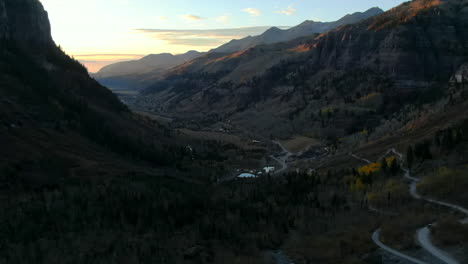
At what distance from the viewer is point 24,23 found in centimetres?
14100

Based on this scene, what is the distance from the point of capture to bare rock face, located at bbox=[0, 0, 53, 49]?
129m

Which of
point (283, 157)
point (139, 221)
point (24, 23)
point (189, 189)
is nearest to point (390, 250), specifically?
point (139, 221)

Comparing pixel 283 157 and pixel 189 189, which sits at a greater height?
pixel 189 189

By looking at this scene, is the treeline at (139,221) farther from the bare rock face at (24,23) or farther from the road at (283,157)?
the bare rock face at (24,23)

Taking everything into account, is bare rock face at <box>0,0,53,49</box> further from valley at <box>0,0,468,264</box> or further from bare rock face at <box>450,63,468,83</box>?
bare rock face at <box>450,63,468,83</box>

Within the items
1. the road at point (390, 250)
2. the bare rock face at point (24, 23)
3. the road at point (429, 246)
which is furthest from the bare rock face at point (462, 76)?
the bare rock face at point (24, 23)

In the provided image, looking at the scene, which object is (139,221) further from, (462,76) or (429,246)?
(462,76)

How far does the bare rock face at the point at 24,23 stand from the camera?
12900cm

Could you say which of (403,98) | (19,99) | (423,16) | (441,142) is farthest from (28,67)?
(423,16)

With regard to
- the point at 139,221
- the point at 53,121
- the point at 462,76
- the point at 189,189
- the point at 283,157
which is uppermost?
the point at 462,76

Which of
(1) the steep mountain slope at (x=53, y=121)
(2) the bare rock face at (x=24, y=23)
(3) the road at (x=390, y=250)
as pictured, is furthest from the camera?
(2) the bare rock face at (x=24, y=23)

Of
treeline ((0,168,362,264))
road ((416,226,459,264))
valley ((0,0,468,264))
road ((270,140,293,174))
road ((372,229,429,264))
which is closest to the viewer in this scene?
road ((416,226,459,264))

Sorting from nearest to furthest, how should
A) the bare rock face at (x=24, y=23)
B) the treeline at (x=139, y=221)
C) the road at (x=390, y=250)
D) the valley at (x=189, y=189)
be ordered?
the road at (x=390, y=250) → the valley at (x=189, y=189) → the treeline at (x=139, y=221) → the bare rock face at (x=24, y=23)

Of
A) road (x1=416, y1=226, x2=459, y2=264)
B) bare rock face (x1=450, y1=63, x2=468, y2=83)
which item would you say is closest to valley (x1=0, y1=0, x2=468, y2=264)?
road (x1=416, y1=226, x2=459, y2=264)
